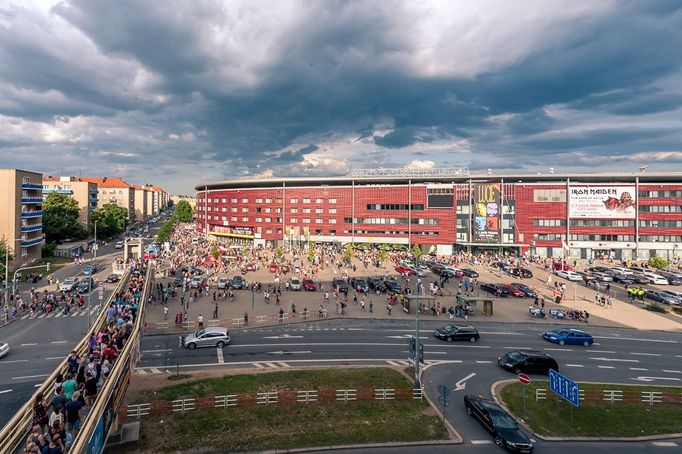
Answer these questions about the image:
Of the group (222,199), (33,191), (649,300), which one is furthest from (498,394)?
(222,199)

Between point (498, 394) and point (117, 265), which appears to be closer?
point (498, 394)

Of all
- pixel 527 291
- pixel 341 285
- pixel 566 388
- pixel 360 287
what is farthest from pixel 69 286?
pixel 527 291

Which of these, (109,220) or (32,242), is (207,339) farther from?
(109,220)

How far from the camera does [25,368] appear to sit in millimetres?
26250

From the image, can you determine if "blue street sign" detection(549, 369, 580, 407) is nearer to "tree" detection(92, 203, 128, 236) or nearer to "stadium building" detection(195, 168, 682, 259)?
"stadium building" detection(195, 168, 682, 259)

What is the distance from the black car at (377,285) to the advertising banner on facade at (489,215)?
3859 cm

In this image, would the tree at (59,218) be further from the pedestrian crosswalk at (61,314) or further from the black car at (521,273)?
the black car at (521,273)

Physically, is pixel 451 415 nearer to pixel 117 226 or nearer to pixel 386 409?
pixel 386 409

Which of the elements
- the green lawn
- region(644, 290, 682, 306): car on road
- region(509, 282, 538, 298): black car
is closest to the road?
the green lawn

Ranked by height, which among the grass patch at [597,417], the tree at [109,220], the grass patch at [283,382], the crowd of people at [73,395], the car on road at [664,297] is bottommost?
the grass patch at [597,417]

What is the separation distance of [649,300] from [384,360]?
145 feet

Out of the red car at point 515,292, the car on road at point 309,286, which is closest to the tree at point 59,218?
the car on road at point 309,286

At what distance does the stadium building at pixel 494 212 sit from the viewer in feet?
271

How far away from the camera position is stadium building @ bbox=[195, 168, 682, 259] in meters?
82.7
